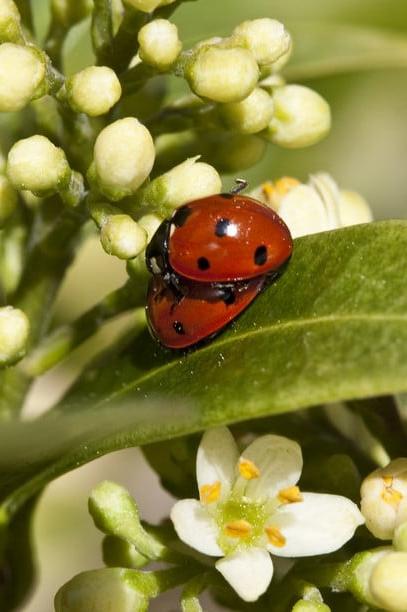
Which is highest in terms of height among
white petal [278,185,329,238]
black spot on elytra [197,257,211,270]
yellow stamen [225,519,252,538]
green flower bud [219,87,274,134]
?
green flower bud [219,87,274,134]

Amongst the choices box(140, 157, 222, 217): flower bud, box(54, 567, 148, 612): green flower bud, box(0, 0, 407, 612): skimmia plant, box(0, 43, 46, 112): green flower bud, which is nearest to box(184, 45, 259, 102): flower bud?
box(0, 0, 407, 612): skimmia plant

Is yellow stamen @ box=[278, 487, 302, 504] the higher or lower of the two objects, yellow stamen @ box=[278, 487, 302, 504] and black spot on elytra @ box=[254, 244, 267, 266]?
the lower

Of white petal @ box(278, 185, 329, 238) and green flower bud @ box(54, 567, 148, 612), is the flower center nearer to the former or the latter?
green flower bud @ box(54, 567, 148, 612)

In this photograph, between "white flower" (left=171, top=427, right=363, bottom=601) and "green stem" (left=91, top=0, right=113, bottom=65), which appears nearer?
"white flower" (left=171, top=427, right=363, bottom=601)

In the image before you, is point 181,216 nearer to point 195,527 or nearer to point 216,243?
point 216,243

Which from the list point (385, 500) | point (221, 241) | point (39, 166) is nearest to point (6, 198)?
point (39, 166)

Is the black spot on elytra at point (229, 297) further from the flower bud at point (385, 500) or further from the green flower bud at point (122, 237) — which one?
the flower bud at point (385, 500)

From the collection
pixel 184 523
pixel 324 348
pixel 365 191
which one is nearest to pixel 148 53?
pixel 324 348
